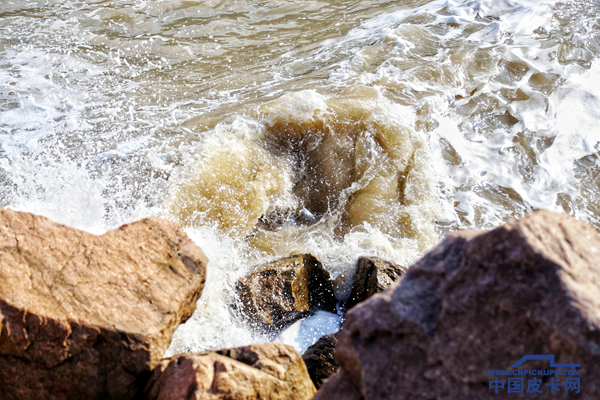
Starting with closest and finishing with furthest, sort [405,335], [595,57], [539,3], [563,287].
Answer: [563,287] < [405,335] < [595,57] < [539,3]

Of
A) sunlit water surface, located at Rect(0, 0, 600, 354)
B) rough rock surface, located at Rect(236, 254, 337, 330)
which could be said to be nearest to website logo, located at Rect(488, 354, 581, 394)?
sunlit water surface, located at Rect(0, 0, 600, 354)

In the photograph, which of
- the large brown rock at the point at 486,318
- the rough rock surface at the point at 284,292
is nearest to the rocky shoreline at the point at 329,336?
the large brown rock at the point at 486,318

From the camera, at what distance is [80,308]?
2.13 metres

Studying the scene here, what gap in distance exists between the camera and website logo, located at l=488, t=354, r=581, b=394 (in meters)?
1.47

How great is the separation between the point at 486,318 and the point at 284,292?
6.14ft

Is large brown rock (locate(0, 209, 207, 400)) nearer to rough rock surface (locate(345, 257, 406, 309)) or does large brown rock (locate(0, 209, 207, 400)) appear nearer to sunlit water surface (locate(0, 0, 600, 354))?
sunlit water surface (locate(0, 0, 600, 354))

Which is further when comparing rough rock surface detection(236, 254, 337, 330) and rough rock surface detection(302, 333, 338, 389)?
rough rock surface detection(236, 254, 337, 330)

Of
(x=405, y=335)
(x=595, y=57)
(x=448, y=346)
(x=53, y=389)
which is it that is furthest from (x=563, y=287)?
(x=595, y=57)

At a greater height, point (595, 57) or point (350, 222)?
point (595, 57)

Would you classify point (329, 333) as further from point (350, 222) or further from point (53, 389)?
point (53, 389)

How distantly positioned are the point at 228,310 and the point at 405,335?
187 centimetres

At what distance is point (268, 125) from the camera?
4.89m

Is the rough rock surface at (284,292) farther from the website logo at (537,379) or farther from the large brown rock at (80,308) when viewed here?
the website logo at (537,379)

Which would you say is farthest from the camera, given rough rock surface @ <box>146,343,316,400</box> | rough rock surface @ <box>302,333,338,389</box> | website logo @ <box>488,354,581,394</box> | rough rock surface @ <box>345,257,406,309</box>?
rough rock surface @ <box>345,257,406,309</box>
